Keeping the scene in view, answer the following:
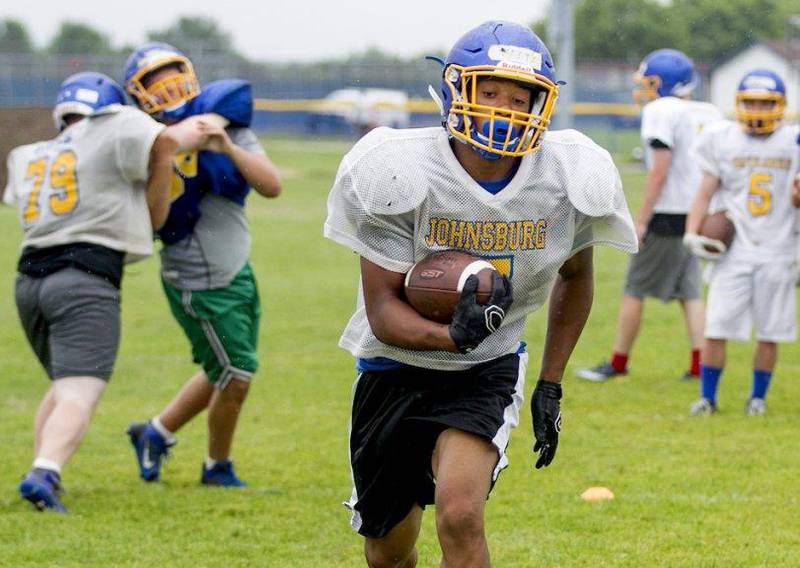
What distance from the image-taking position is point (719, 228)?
24.6 feet

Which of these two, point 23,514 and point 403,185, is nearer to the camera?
point 403,185

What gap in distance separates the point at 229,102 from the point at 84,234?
85cm

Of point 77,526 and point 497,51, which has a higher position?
point 497,51

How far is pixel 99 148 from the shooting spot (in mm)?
5641

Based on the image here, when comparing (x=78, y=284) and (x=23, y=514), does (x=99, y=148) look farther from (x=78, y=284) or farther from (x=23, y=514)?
(x=23, y=514)

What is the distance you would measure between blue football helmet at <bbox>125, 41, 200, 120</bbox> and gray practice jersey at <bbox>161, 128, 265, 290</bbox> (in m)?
0.25

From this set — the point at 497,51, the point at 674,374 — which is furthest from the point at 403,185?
the point at 674,374

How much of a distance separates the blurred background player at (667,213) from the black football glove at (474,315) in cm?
505

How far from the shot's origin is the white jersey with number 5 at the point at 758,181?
7.43 metres

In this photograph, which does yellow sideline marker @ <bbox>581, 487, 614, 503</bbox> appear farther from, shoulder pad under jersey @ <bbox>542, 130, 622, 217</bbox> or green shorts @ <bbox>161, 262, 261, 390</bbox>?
shoulder pad under jersey @ <bbox>542, 130, 622, 217</bbox>

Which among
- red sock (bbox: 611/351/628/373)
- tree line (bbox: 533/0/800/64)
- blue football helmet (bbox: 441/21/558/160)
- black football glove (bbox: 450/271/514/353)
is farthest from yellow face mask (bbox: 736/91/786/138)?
tree line (bbox: 533/0/800/64)

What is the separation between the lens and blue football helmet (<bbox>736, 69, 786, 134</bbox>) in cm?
735

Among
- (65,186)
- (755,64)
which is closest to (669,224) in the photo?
(65,186)

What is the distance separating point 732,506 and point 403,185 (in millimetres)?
2568
